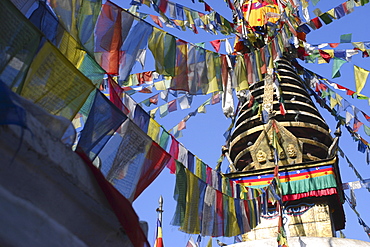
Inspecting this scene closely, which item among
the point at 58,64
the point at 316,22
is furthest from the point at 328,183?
the point at 58,64

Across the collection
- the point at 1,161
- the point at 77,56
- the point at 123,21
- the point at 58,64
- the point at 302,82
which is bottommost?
the point at 1,161

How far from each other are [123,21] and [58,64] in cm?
249

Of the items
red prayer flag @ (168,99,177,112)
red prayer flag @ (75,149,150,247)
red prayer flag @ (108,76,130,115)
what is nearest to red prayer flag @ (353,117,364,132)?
red prayer flag @ (168,99,177,112)

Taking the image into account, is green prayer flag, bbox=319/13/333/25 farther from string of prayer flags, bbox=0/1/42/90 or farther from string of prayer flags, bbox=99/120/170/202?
string of prayer flags, bbox=0/1/42/90

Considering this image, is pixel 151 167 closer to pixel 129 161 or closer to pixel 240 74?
pixel 129 161

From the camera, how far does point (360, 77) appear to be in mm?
8719

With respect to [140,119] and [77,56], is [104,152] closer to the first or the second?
A: [77,56]

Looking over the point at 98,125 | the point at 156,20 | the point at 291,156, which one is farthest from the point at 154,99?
the point at 98,125

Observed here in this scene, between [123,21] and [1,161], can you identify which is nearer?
[1,161]

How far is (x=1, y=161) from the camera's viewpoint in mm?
2484

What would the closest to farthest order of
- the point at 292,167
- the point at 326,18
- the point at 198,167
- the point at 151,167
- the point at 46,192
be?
the point at 46,192 < the point at 151,167 < the point at 198,167 < the point at 326,18 < the point at 292,167

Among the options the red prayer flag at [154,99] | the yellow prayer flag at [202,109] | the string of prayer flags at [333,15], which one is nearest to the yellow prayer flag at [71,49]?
the red prayer flag at [154,99]

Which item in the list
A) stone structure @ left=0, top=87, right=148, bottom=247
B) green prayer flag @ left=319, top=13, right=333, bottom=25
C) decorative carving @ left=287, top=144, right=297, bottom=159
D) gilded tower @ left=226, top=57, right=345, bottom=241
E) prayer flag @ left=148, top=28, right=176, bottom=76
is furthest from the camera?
decorative carving @ left=287, top=144, right=297, bottom=159

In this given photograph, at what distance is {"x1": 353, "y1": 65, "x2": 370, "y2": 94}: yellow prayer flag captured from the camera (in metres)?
8.62
